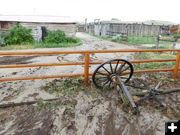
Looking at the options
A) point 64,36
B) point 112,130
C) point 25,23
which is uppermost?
point 25,23

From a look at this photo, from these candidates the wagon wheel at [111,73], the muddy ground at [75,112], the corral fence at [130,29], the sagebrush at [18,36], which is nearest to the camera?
the muddy ground at [75,112]

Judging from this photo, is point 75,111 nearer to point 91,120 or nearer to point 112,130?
point 91,120

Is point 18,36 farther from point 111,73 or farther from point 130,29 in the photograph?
point 130,29

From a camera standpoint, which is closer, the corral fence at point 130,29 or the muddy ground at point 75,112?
the muddy ground at point 75,112

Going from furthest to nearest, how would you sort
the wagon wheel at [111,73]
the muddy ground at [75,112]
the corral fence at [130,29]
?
the corral fence at [130,29], the wagon wheel at [111,73], the muddy ground at [75,112]

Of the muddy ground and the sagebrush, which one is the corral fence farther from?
the muddy ground

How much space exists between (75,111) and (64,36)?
45.6 feet

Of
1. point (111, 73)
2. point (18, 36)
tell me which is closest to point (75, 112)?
point (111, 73)

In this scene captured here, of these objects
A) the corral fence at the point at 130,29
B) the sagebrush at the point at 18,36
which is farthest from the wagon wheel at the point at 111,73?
the corral fence at the point at 130,29

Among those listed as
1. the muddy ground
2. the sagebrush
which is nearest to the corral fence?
the sagebrush

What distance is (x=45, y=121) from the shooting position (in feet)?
9.08

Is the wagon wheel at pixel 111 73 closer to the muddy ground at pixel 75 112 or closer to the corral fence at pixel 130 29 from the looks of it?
the muddy ground at pixel 75 112

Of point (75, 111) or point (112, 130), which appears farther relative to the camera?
point (75, 111)

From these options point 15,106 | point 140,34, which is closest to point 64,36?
point 140,34
